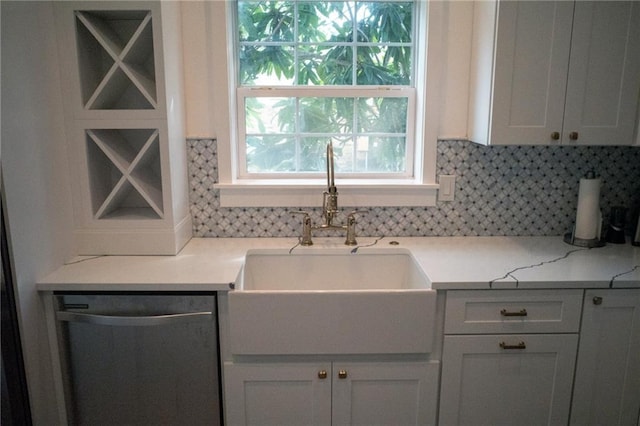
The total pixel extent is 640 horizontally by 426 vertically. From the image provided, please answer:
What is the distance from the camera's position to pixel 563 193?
2.20 m

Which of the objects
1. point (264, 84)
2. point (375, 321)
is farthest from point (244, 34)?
point (375, 321)

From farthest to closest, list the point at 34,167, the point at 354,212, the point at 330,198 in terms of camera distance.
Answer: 1. the point at 354,212
2. the point at 330,198
3. the point at 34,167

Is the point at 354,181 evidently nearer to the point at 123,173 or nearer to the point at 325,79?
A: the point at 325,79

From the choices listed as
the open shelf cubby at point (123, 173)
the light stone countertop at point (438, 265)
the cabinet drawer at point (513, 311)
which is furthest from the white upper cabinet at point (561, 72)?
the open shelf cubby at point (123, 173)

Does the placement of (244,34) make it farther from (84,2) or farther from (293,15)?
(84,2)

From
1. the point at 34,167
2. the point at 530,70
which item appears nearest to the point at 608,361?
the point at 530,70

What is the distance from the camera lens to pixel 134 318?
1630 mm

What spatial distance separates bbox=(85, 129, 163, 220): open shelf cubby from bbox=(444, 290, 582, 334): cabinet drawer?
4.08ft

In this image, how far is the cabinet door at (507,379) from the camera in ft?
5.59

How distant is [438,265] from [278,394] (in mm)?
783

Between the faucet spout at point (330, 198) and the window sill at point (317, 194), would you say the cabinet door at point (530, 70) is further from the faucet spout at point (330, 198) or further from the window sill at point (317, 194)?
the faucet spout at point (330, 198)

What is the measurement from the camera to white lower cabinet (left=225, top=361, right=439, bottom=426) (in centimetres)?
171

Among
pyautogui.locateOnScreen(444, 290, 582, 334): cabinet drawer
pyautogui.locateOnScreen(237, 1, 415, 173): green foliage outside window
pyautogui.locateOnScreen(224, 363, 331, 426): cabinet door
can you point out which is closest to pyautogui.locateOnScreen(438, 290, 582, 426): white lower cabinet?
pyautogui.locateOnScreen(444, 290, 582, 334): cabinet drawer

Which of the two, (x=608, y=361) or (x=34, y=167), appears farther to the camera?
(x=608, y=361)
